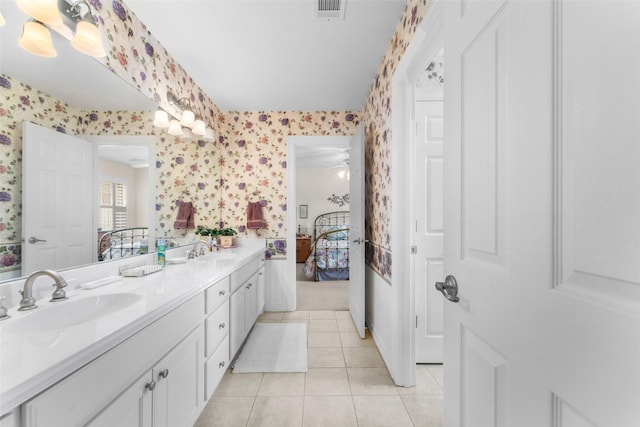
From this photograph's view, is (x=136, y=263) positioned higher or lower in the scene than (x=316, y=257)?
higher

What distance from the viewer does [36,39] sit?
1.13 metres

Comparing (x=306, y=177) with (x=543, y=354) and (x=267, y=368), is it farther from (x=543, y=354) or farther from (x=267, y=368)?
(x=543, y=354)

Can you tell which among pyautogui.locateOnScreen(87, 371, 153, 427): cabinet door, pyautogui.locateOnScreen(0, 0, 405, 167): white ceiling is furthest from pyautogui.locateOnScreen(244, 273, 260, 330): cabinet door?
pyautogui.locateOnScreen(0, 0, 405, 167): white ceiling

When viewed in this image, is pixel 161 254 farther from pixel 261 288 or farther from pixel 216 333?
pixel 261 288

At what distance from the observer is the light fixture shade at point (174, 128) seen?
7.11 ft

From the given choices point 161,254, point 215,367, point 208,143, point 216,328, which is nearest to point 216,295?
point 216,328

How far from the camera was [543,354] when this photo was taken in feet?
1.71

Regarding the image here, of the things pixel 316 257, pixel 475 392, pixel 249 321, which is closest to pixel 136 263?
pixel 249 321

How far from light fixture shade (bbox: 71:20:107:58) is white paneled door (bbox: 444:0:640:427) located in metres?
1.65

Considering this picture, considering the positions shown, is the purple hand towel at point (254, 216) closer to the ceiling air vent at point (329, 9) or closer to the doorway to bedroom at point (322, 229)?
the doorway to bedroom at point (322, 229)

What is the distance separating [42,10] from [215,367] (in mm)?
1911

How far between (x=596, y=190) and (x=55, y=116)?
1.86 meters

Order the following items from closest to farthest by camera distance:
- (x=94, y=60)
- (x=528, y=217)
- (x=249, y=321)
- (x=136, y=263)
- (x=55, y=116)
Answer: (x=528, y=217), (x=55, y=116), (x=94, y=60), (x=136, y=263), (x=249, y=321)

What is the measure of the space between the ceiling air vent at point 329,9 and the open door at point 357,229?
966 mm
